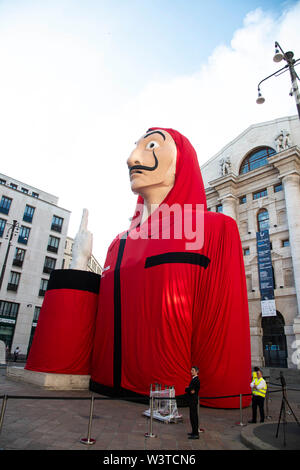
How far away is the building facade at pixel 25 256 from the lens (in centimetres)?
3164

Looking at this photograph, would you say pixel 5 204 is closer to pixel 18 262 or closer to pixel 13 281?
pixel 18 262

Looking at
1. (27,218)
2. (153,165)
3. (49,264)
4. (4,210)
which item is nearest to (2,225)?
(4,210)

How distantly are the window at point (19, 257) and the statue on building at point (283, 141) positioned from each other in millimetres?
28296

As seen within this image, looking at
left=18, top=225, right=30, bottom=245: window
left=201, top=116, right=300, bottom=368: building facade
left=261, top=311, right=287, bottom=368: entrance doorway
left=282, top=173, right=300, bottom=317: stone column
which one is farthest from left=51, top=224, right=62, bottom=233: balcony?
left=282, top=173, right=300, bottom=317: stone column

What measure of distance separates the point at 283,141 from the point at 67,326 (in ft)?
86.0

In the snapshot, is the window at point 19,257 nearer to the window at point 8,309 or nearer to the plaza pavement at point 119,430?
the window at point 8,309

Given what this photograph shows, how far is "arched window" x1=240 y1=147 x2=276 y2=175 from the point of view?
31.1 metres

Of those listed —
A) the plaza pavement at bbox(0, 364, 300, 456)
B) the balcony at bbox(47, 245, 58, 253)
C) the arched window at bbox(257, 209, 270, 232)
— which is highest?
the arched window at bbox(257, 209, 270, 232)

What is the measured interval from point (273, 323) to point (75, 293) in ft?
64.9

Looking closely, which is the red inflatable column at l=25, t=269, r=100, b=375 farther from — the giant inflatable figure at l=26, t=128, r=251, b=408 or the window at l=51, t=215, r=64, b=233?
the window at l=51, t=215, r=64, b=233

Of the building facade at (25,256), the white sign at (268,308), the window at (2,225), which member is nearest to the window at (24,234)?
the building facade at (25,256)

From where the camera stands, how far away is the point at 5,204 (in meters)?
34.9
